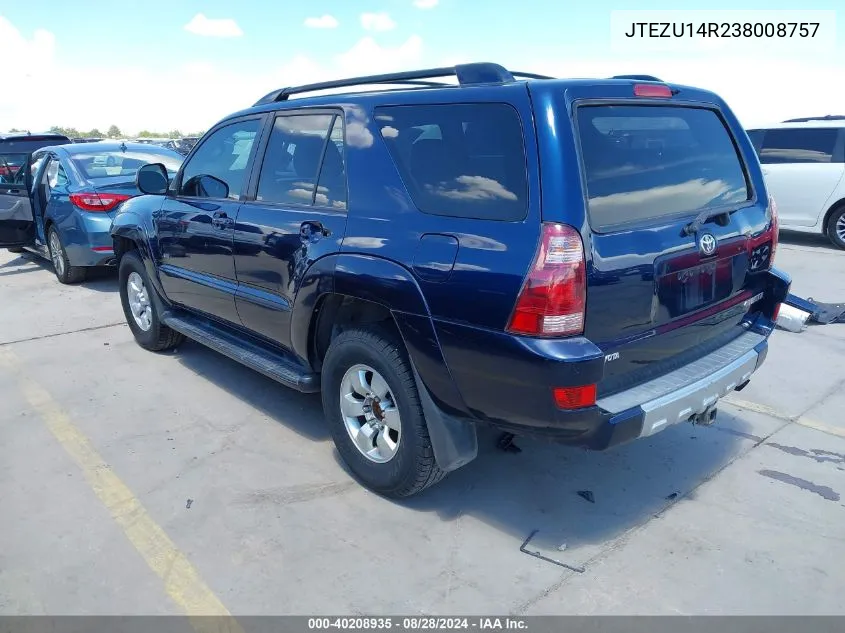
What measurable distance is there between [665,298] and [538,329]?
0.66m

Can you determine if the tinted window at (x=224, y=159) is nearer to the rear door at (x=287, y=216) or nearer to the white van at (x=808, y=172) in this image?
the rear door at (x=287, y=216)

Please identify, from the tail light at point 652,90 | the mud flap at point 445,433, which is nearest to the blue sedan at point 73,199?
the mud flap at point 445,433

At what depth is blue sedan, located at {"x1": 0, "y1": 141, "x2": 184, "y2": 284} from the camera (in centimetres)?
756

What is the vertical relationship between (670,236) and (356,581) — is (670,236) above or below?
above

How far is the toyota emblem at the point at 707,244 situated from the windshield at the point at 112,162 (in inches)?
252

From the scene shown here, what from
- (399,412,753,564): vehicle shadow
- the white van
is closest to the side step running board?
(399,412,753,564): vehicle shadow

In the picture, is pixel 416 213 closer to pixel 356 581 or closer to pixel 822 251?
pixel 356 581

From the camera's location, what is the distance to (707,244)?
2943 millimetres

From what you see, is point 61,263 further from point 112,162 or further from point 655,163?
point 655,163

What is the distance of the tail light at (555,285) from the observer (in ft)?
8.12

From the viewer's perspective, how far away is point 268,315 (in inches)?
152

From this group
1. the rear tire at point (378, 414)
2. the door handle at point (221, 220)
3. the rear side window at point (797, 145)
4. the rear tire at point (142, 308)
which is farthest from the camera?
the rear side window at point (797, 145)
